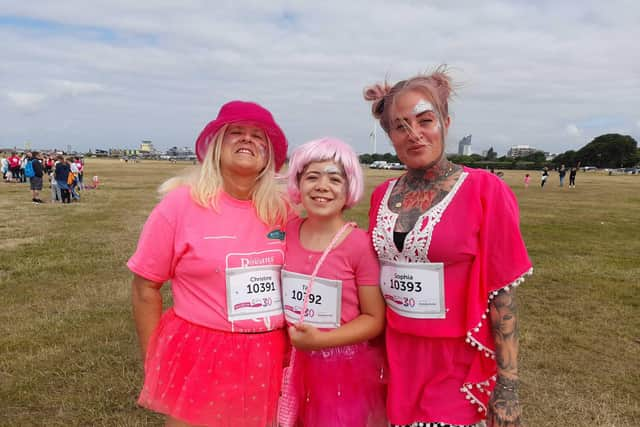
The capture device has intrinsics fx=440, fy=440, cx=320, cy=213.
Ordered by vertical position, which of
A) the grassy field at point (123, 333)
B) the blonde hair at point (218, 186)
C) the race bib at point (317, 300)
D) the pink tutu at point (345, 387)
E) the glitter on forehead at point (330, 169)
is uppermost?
the glitter on forehead at point (330, 169)

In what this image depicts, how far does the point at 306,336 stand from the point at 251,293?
0.34 meters

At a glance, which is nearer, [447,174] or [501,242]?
[501,242]

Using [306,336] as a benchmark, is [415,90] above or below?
above

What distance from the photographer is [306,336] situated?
70.1 inches

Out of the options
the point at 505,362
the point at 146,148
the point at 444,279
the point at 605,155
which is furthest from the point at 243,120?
the point at 146,148

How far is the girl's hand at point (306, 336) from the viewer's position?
177cm

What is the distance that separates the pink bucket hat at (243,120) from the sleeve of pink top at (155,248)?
0.43m

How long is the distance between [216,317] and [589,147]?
10474cm

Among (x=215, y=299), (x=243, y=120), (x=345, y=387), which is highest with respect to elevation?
(x=243, y=120)

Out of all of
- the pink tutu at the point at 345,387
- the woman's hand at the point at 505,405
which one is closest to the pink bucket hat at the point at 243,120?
the pink tutu at the point at 345,387

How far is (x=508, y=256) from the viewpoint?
1634 mm

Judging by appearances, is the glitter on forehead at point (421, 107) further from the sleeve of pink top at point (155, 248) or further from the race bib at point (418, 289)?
the sleeve of pink top at point (155, 248)

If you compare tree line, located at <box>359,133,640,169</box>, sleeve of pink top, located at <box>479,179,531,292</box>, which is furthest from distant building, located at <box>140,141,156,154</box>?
sleeve of pink top, located at <box>479,179,531,292</box>

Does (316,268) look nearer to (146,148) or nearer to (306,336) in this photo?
(306,336)
